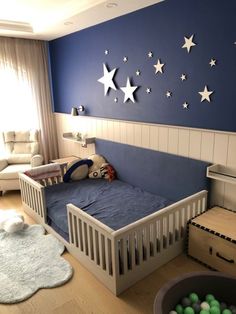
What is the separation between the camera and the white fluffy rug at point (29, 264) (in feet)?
6.97

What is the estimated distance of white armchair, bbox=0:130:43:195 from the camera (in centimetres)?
393

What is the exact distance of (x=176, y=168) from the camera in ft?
9.14

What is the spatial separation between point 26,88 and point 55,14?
148 centimetres

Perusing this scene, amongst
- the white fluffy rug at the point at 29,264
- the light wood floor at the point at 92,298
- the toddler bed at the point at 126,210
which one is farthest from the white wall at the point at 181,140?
the white fluffy rug at the point at 29,264

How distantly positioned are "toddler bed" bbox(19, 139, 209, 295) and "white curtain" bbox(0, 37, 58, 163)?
154 cm

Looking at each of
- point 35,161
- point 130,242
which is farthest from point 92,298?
point 35,161

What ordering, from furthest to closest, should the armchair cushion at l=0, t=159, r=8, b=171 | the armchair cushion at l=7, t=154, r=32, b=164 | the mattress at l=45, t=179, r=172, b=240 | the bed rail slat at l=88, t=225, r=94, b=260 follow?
the armchair cushion at l=7, t=154, r=32, b=164, the armchair cushion at l=0, t=159, r=8, b=171, the mattress at l=45, t=179, r=172, b=240, the bed rail slat at l=88, t=225, r=94, b=260

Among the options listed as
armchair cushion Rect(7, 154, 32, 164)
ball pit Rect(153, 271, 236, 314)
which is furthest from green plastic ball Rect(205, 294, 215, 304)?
armchair cushion Rect(7, 154, 32, 164)

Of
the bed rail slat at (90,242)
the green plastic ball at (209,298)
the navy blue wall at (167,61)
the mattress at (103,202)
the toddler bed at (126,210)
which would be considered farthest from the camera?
the mattress at (103,202)

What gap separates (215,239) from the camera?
216 cm

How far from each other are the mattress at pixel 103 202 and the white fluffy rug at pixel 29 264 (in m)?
0.20

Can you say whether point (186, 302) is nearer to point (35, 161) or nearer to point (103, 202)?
point (103, 202)

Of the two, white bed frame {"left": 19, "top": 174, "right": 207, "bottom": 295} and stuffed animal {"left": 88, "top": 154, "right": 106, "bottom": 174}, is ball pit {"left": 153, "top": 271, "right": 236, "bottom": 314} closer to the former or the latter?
white bed frame {"left": 19, "top": 174, "right": 207, "bottom": 295}

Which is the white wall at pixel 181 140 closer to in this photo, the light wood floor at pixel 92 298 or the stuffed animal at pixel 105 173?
the stuffed animal at pixel 105 173
